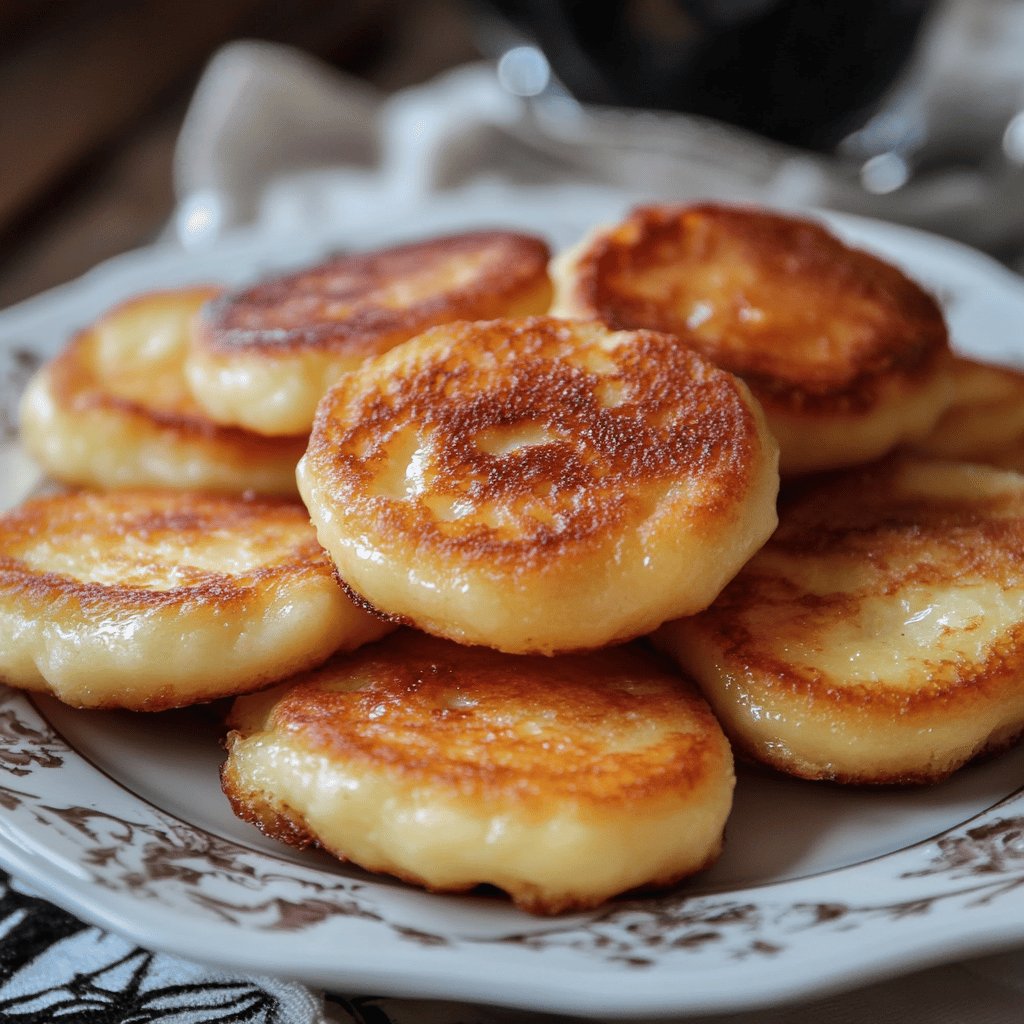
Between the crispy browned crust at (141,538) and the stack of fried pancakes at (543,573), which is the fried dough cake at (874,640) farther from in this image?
the crispy browned crust at (141,538)

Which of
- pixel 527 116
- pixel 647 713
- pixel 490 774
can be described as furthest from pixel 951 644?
pixel 527 116

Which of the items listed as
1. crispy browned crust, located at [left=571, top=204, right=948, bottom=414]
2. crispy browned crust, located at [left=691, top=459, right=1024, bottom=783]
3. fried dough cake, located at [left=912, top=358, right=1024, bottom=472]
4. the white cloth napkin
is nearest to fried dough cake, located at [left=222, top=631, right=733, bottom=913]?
crispy browned crust, located at [left=691, top=459, right=1024, bottom=783]

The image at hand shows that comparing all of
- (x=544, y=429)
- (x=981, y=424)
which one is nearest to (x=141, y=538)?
(x=544, y=429)

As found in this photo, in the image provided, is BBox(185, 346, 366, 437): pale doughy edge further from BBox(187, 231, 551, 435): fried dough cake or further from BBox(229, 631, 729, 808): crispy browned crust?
BBox(229, 631, 729, 808): crispy browned crust

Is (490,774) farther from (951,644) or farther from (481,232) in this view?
(481,232)

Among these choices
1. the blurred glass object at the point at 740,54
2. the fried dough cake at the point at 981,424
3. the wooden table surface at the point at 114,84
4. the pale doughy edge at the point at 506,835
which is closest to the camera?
the pale doughy edge at the point at 506,835

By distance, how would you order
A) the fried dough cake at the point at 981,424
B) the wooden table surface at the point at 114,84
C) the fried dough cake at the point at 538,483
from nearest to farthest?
the fried dough cake at the point at 538,483 → the fried dough cake at the point at 981,424 → the wooden table surface at the point at 114,84

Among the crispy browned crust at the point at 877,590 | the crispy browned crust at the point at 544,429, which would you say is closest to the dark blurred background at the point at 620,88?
the crispy browned crust at the point at 877,590
